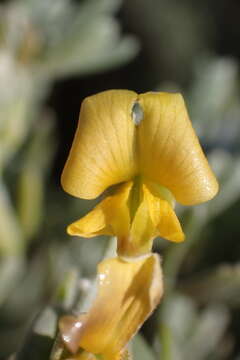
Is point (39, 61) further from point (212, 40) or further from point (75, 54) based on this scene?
point (212, 40)

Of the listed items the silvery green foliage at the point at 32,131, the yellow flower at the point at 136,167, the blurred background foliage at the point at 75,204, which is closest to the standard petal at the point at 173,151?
the yellow flower at the point at 136,167

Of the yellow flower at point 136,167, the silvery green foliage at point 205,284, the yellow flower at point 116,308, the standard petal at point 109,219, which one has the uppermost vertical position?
the yellow flower at point 136,167

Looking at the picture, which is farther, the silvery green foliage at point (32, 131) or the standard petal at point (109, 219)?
the silvery green foliage at point (32, 131)

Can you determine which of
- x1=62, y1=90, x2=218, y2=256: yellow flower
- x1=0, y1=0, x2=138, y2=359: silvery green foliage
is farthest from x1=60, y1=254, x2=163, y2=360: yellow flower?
x1=0, y1=0, x2=138, y2=359: silvery green foliage

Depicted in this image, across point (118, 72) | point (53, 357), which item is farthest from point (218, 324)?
point (118, 72)

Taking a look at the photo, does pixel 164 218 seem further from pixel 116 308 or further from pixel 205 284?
pixel 205 284

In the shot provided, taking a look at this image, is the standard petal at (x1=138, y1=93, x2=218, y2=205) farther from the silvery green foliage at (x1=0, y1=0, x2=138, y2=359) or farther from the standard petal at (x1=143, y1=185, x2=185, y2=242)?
the silvery green foliage at (x1=0, y1=0, x2=138, y2=359)

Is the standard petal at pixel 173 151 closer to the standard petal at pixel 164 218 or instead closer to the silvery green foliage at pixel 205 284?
the standard petal at pixel 164 218
